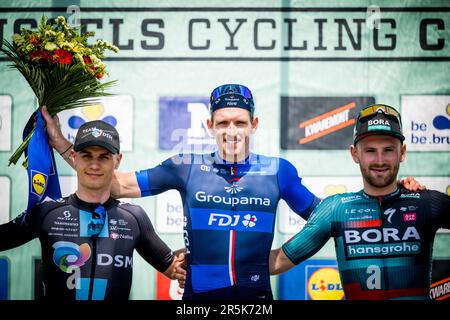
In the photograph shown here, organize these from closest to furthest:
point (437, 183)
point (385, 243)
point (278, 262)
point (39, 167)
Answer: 1. point (385, 243)
2. point (39, 167)
3. point (278, 262)
4. point (437, 183)

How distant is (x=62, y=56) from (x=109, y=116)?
51 cm

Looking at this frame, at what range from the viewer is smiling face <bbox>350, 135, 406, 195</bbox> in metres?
3.30

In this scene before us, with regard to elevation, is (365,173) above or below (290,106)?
below

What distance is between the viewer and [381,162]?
10.9 ft

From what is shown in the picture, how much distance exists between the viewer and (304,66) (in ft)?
11.8

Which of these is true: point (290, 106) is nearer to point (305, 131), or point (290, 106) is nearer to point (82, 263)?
point (305, 131)

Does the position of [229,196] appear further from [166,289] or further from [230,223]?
[166,289]

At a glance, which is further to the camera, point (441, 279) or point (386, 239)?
point (441, 279)

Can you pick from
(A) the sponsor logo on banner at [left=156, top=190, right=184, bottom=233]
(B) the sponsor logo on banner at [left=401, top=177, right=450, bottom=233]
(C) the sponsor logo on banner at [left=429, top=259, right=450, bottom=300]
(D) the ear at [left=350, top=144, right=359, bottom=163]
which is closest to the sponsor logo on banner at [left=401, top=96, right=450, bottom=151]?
(B) the sponsor logo on banner at [left=401, top=177, right=450, bottom=233]

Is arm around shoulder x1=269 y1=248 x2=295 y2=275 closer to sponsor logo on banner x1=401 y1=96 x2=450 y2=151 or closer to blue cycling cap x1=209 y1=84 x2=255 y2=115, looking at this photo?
blue cycling cap x1=209 y1=84 x2=255 y2=115

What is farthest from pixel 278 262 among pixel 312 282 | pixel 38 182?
pixel 38 182

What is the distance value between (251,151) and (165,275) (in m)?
0.97

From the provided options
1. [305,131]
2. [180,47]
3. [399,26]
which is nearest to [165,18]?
[180,47]

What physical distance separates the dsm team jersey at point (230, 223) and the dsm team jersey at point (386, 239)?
1.21 feet
